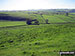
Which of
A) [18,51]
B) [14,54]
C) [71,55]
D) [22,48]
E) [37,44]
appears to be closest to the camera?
[71,55]

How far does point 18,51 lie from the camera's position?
26.7 m

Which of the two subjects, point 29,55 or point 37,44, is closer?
point 29,55

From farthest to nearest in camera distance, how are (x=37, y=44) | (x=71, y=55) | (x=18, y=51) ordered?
(x=37, y=44) → (x=18, y=51) → (x=71, y=55)

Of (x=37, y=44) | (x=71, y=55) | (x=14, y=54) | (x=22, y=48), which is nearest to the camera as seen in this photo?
(x=71, y=55)

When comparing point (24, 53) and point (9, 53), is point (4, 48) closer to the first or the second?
point (9, 53)

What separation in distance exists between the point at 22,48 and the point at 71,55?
54.7ft

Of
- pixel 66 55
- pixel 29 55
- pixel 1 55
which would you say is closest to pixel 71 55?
pixel 66 55

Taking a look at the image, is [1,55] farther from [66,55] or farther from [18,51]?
[66,55]

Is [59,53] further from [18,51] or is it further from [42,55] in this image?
[18,51]

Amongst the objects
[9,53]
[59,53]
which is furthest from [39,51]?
[9,53]

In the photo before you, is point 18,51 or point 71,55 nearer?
point 71,55

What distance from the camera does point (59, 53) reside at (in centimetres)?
2436

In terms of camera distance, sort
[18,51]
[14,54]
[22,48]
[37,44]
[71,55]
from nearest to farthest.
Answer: [71,55] → [14,54] → [18,51] → [22,48] → [37,44]

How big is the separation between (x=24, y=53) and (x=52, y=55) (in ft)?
29.6
